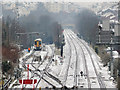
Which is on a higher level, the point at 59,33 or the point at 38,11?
the point at 38,11

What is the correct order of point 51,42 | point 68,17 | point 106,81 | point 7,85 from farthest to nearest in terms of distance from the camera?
point 51,42
point 68,17
point 106,81
point 7,85

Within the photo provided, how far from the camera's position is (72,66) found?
62.2 feet

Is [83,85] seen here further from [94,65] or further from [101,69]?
[94,65]

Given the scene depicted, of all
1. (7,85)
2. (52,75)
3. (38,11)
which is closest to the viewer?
(7,85)

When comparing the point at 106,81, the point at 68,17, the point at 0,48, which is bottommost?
the point at 106,81

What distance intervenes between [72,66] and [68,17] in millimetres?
11829

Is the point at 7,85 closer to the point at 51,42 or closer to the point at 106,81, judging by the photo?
the point at 106,81

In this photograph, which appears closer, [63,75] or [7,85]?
[7,85]

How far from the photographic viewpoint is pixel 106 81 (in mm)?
→ 13992

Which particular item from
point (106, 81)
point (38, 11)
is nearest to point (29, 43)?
point (38, 11)

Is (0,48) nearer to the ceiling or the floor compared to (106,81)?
nearer to the ceiling

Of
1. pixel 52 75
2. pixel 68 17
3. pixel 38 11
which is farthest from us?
pixel 68 17

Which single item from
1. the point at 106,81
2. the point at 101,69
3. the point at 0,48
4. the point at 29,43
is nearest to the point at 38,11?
the point at 29,43

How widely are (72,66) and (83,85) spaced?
6.11 meters
